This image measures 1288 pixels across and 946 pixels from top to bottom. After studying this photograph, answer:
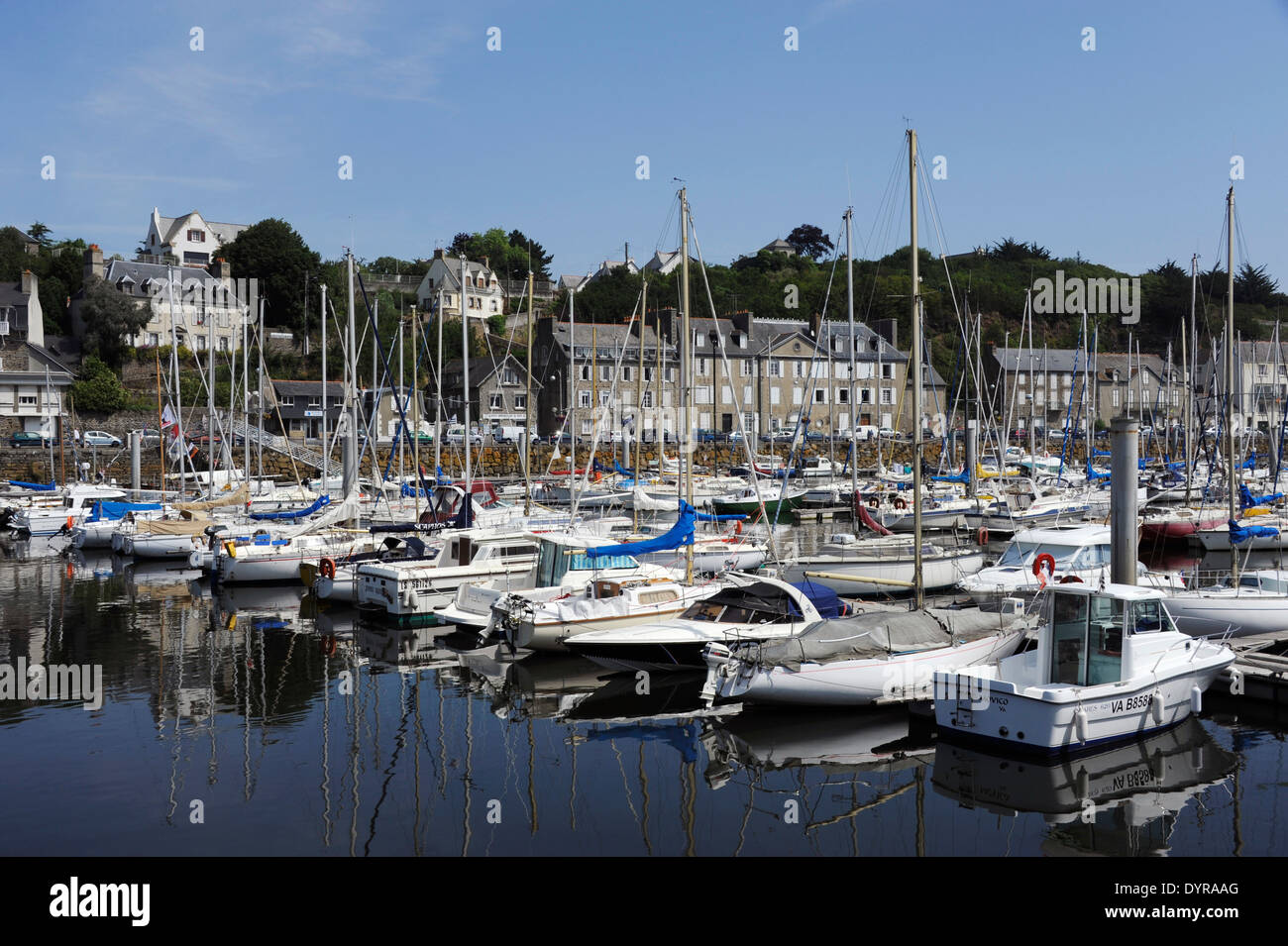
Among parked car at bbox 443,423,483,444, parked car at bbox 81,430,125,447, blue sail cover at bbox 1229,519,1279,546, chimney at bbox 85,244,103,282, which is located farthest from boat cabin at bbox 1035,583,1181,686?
chimney at bbox 85,244,103,282

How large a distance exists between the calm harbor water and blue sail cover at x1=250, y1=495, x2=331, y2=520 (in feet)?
66.9

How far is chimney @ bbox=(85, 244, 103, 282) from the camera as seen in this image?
89188 millimetres

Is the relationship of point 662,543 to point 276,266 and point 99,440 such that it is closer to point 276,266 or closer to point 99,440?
point 99,440

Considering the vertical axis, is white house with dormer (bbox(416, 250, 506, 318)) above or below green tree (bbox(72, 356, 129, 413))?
above

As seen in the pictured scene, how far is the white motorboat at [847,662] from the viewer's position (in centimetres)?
1789

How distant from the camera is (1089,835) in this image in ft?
44.5

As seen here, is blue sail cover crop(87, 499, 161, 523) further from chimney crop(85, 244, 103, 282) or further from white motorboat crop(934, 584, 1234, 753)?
chimney crop(85, 244, 103, 282)

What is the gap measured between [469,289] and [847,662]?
351 feet

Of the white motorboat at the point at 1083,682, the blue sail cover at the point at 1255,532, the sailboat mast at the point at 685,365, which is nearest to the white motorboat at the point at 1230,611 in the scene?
the white motorboat at the point at 1083,682

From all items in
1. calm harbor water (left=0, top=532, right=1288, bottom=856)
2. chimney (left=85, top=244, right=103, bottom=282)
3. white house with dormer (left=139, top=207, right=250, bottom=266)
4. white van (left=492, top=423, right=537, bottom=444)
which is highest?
white house with dormer (left=139, top=207, right=250, bottom=266)
